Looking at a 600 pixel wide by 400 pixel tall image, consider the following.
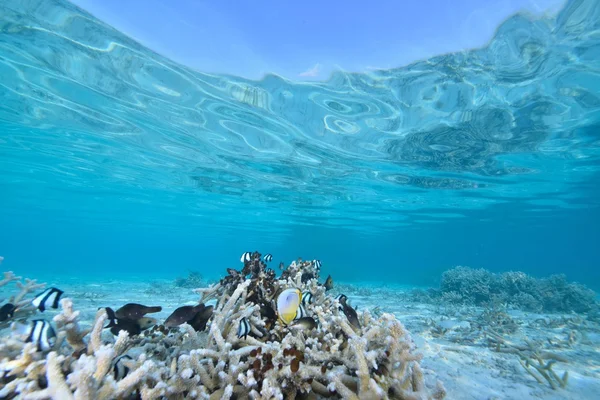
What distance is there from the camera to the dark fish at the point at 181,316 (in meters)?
2.98

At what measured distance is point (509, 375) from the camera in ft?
16.8

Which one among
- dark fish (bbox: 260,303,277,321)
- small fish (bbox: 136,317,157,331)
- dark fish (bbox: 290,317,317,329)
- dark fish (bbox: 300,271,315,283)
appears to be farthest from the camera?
dark fish (bbox: 300,271,315,283)

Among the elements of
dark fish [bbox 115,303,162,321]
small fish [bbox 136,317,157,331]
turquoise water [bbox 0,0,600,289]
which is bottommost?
small fish [bbox 136,317,157,331]

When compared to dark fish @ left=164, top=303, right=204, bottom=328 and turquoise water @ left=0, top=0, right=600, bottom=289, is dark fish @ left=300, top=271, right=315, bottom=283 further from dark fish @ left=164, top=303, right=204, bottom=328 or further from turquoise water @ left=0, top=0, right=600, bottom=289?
turquoise water @ left=0, top=0, right=600, bottom=289

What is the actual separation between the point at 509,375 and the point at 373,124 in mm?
11224

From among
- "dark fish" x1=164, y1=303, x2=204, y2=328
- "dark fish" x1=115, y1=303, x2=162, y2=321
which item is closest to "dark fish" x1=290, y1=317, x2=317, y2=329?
"dark fish" x1=164, y1=303, x2=204, y2=328

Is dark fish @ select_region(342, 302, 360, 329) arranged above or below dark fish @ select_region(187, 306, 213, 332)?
above

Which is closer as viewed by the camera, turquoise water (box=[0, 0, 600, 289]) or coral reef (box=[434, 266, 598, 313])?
turquoise water (box=[0, 0, 600, 289])

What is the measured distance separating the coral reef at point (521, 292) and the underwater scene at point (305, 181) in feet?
0.34

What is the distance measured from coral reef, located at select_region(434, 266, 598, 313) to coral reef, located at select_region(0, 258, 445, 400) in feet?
42.6

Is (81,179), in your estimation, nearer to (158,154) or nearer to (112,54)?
(158,154)

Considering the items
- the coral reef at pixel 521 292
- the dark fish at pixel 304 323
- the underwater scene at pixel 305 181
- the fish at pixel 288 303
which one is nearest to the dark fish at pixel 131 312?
the underwater scene at pixel 305 181

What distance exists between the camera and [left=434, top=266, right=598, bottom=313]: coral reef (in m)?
14.3

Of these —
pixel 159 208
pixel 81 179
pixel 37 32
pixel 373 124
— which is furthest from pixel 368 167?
pixel 159 208
